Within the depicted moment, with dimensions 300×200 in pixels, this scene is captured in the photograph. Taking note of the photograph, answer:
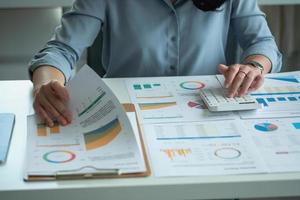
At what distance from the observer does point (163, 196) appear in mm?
871

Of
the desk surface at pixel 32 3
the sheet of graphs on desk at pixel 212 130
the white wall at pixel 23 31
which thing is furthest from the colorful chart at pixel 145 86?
the white wall at pixel 23 31

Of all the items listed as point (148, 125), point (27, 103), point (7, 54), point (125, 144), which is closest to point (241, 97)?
point (148, 125)

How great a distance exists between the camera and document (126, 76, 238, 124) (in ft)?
3.64

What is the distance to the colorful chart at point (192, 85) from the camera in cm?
127

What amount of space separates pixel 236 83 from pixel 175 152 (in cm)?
30

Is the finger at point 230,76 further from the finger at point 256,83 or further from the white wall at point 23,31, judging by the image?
the white wall at point 23,31

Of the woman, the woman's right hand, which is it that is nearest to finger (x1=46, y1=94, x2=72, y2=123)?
the woman's right hand

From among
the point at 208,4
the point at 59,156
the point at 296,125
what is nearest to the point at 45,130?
the point at 59,156

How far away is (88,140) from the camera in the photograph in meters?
0.99

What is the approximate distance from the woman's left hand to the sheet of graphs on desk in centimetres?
3

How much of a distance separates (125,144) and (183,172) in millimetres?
123

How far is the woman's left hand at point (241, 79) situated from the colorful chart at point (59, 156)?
0.40 metres

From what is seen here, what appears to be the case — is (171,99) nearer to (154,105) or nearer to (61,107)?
(154,105)

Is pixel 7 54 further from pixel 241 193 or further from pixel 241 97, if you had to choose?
pixel 241 193
